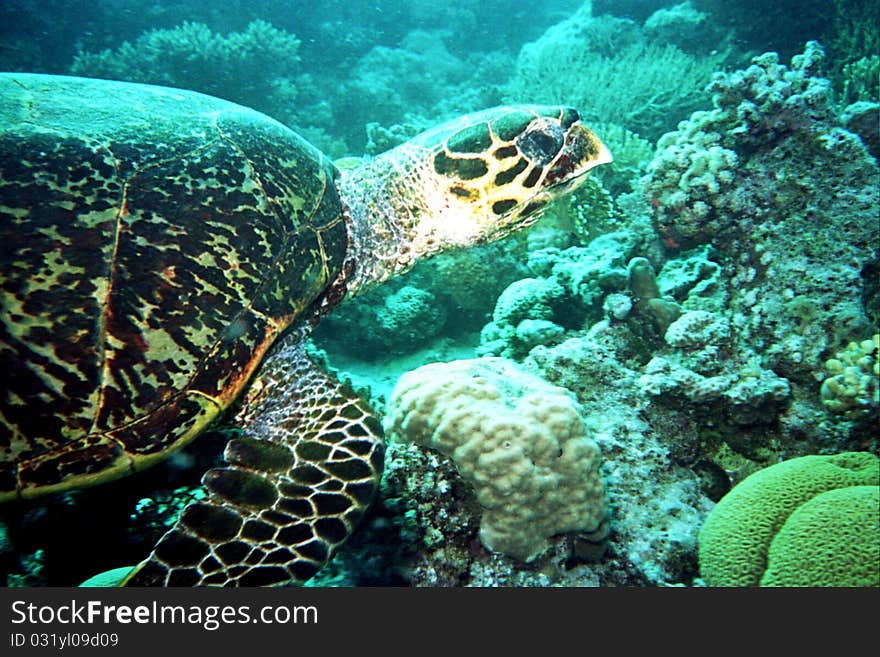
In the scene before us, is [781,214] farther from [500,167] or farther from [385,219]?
[385,219]

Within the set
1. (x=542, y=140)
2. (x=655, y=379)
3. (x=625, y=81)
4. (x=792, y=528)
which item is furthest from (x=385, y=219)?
(x=625, y=81)

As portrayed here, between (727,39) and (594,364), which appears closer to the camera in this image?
(594,364)

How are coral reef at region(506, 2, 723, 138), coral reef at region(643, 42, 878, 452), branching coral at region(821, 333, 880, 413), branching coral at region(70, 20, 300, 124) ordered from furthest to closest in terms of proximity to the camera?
1. branching coral at region(70, 20, 300, 124)
2. coral reef at region(506, 2, 723, 138)
3. coral reef at region(643, 42, 878, 452)
4. branching coral at region(821, 333, 880, 413)

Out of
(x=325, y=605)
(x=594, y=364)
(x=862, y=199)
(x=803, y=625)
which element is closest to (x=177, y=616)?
(x=325, y=605)

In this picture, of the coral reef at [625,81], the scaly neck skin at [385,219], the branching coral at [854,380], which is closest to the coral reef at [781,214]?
the branching coral at [854,380]

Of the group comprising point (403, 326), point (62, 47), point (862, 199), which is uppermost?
point (62, 47)

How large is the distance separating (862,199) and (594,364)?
1.97 metres

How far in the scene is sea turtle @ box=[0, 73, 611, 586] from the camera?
153 centimetres

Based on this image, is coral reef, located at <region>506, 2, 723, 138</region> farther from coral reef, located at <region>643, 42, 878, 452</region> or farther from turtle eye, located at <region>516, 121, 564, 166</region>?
turtle eye, located at <region>516, 121, 564, 166</region>

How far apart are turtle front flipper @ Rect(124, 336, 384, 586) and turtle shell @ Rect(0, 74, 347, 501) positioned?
231 millimetres

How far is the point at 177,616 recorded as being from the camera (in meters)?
1.47

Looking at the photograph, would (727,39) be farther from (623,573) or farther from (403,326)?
(623,573)

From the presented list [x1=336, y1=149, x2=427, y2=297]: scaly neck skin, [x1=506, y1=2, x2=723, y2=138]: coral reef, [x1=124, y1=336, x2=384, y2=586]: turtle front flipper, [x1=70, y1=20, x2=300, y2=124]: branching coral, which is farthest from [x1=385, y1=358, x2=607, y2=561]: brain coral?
[x1=70, y1=20, x2=300, y2=124]: branching coral

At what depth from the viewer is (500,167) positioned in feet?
7.96
